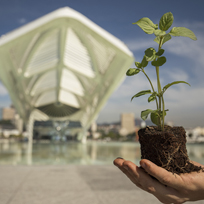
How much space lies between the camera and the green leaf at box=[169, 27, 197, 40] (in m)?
1.17

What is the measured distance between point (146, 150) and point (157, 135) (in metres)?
0.15

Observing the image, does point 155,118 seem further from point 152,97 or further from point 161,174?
point 161,174

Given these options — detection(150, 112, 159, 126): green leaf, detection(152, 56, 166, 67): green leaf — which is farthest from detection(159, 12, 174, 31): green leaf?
detection(150, 112, 159, 126): green leaf

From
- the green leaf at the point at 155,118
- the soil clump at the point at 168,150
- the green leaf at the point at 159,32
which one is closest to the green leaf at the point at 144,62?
the green leaf at the point at 159,32

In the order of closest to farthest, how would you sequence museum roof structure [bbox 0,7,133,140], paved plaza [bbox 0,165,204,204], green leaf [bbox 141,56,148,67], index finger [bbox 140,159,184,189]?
index finger [bbox 140,159,184,189]
green leaf [bbox 141,56,148,67]
paved plaza [bbox 0,165,204,204]
museum roof structure [bbox 0,7,133,140]

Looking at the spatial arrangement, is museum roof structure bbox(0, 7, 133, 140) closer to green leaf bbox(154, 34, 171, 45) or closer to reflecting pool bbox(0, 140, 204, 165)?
reflecting pool bbox(0, 140, 204, 165)

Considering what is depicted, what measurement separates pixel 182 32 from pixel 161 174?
2.64 ft

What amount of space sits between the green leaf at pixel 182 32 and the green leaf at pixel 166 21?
41 mm

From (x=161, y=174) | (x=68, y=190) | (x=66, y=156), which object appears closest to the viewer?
(x=161, y=174)

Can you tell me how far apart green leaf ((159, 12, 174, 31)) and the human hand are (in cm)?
79

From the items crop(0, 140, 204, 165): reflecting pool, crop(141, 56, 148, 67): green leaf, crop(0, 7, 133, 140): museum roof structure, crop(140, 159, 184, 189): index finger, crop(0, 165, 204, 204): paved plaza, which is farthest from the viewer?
crop(0, 7, 133, 140): museum roof structure

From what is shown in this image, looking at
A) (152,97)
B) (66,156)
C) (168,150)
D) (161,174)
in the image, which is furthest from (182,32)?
(66,156)

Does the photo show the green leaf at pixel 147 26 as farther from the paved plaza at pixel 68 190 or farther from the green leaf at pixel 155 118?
the paved plaza at pixel 68 190

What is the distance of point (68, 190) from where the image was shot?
13.6ft
